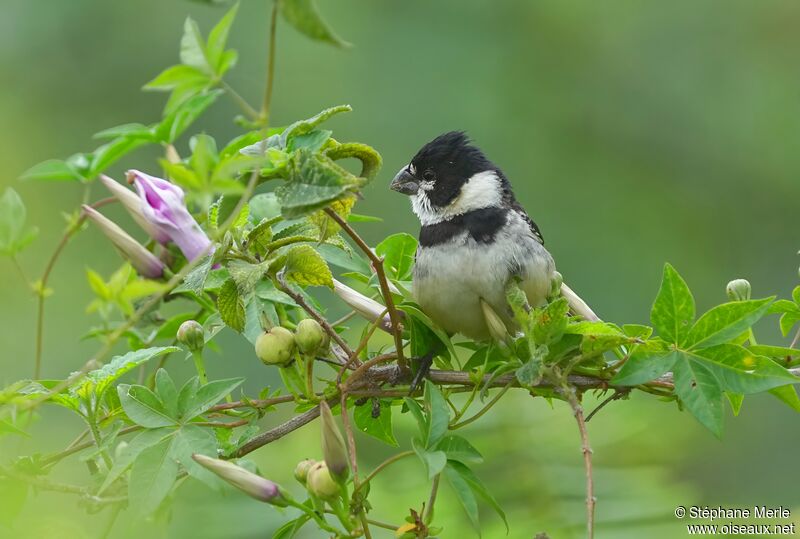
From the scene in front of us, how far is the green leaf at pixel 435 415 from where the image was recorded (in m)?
1.67

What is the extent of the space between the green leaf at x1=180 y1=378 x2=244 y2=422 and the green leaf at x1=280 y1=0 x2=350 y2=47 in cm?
73

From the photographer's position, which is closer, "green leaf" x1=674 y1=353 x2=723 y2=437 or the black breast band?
"green leaf" x1=674 y1=353 x2=723 y2=437

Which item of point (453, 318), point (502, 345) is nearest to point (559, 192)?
point (453, 318)

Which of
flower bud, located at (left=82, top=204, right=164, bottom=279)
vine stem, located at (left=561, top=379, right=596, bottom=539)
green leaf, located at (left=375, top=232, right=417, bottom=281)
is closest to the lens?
vine stem, located at (left=561, top=379, right=596, bottom=539)

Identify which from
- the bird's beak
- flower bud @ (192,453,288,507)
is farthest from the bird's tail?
the bird's beak

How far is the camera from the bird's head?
288cm

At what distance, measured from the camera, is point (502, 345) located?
1959 millimetres

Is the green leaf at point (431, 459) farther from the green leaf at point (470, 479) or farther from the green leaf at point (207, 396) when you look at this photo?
the green leaf at point (207, 396)

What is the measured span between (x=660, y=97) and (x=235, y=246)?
600 cm

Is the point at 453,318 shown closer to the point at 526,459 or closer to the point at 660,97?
the point at 526,459

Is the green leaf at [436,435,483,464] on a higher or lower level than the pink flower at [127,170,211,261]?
lower

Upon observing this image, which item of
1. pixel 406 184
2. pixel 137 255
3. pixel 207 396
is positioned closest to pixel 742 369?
pixel 207 396

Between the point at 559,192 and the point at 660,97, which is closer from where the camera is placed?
the point at 559,192

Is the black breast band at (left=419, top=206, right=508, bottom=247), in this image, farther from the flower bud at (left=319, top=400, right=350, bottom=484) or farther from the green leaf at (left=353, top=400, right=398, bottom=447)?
the flower bud at (left=319, top=400, right=350, bottom=484)
